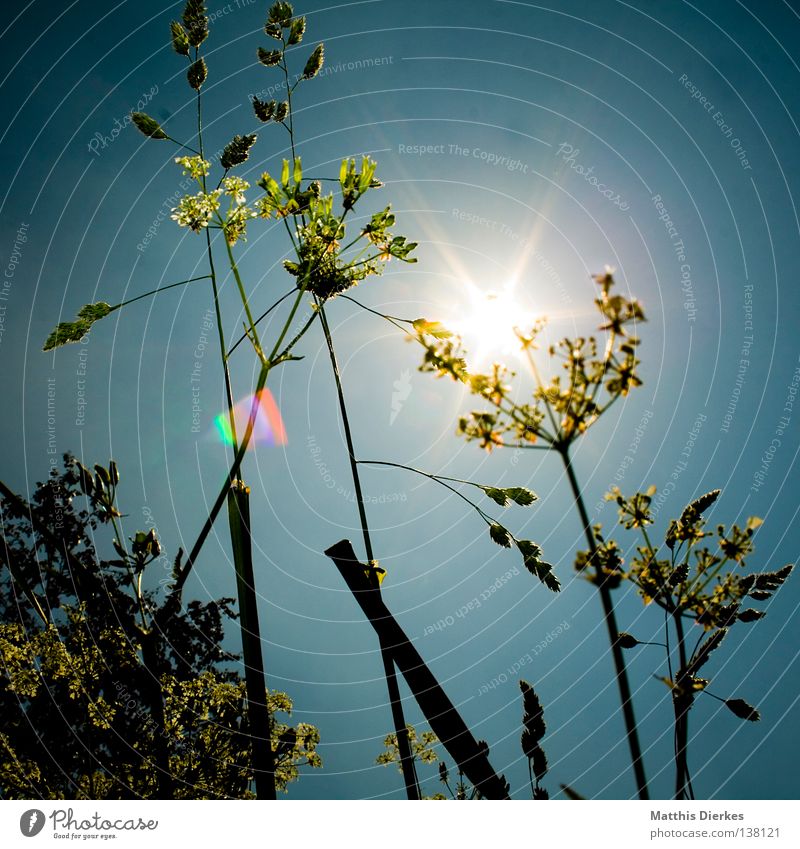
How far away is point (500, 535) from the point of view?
1271 millimetres

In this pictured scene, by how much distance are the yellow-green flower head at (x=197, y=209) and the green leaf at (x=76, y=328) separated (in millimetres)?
410

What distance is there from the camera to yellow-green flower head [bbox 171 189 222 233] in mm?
1695

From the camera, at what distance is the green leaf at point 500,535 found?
125cm

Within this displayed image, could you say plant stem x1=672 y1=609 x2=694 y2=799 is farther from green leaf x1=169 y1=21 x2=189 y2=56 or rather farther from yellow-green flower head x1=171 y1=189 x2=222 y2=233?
green leaf x1=169 y1=21 x2=189 y2=56

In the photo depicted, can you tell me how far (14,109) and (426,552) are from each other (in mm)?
4284

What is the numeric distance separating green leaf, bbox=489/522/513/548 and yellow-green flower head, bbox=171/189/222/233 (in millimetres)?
1346

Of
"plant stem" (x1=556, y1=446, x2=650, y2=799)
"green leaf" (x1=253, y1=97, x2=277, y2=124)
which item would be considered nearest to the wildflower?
"green leaf" (x1=253, y1=97, x2=277, y2=124)

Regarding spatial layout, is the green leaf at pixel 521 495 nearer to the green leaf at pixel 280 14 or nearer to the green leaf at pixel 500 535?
the green leaf at pixel 500 535
